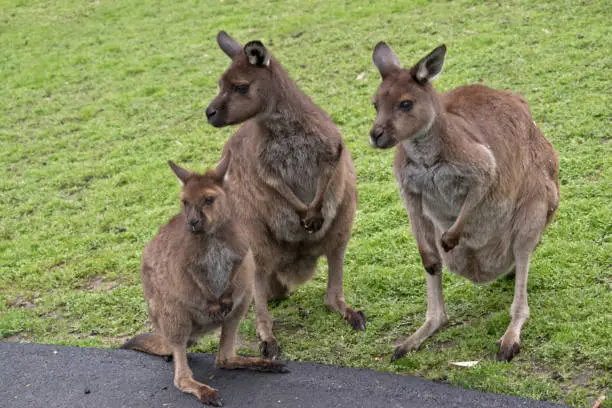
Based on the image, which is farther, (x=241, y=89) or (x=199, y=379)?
(x=241, y=89)

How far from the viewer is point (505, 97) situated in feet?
16.0

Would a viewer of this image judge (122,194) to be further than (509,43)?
No

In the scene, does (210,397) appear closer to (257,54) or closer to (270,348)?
(270,348)

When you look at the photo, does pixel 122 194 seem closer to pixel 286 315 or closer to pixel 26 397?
pixel 286 315

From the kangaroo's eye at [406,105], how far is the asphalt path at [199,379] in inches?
54.8

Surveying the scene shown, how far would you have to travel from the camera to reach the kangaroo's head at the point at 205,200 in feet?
13.6

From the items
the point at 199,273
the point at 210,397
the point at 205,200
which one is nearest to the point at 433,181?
the point at 205,200

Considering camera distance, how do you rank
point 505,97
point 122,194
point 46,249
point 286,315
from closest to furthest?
point 505,97, point 286,315, point 46,249, point 122,194

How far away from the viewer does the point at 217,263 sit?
4312 millimetres

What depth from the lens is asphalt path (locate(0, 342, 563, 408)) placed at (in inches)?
164

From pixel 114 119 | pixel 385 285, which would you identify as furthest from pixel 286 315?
pixel 114 119

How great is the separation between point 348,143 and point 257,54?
3432mm

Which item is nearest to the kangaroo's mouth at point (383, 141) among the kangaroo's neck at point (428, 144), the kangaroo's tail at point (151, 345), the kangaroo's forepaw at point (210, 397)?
the kangaroo's neck at point (428, 144)

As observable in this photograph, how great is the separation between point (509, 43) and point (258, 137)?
5.64 metres
